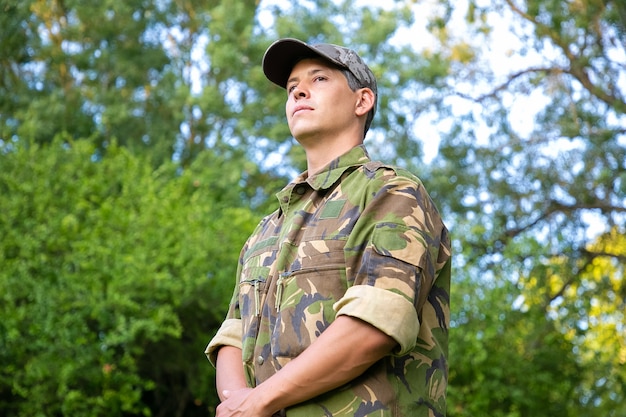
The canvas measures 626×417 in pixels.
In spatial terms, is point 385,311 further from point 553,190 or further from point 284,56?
point 553,190

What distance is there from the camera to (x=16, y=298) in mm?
8602

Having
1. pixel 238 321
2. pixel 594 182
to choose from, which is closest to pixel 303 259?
pixel 238 321

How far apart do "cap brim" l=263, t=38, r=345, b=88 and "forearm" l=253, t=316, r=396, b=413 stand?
79cm

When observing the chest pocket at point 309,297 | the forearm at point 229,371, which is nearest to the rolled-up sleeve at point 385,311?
the chest pocket at point 309,297

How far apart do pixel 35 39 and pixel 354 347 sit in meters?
15.6

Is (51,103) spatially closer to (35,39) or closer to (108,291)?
(35,39)

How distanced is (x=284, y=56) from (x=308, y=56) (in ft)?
0.23

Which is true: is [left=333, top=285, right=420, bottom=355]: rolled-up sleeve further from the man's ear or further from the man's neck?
the man's ear

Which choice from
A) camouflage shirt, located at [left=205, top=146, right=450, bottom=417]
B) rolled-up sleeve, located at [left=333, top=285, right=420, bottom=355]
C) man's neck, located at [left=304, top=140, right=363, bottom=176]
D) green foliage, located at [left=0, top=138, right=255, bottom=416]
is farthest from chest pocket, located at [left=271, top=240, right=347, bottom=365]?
→ green foliage, located at [left=0, top=138, right=255, bottom=416]

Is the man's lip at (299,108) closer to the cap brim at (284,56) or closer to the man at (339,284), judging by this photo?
the man at (339,284)

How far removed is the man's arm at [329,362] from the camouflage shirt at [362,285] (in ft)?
0.12

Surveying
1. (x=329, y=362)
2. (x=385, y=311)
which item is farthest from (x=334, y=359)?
(x=385, y=311)

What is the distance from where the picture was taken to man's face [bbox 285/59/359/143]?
240 centimetres

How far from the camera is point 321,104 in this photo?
7.88 ft
